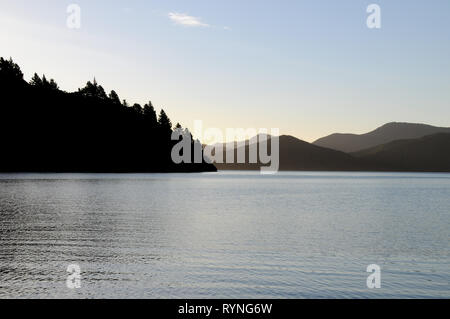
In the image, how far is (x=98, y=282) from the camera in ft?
76.3

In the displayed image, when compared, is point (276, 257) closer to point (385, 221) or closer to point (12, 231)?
point (12, 231)

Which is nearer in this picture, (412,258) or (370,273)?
(370,273)

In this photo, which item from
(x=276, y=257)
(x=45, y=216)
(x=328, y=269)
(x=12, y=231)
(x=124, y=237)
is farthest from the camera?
(x=45, y=216)

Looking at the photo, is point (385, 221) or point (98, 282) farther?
point (385, 221)

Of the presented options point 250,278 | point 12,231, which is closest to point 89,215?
point 12,231

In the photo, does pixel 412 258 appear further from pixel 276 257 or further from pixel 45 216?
pixel 45 216

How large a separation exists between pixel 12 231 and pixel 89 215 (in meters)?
15.8

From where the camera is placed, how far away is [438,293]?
2214cm

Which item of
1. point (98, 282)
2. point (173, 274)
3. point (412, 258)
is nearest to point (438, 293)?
point (412, 258)

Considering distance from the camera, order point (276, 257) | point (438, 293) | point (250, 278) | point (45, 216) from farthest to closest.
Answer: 1. point (45, 216)
2. point (276, 257)
3. point (250, 278)
4. point (438, 293)

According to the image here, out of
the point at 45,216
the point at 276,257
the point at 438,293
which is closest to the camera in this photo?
the point at 438,293
